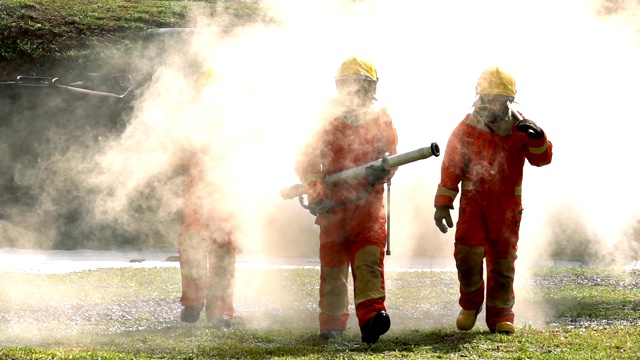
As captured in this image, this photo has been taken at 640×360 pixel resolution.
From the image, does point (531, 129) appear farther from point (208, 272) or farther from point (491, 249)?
point (208, 272)

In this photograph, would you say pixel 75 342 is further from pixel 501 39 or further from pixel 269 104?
pixel 501 39

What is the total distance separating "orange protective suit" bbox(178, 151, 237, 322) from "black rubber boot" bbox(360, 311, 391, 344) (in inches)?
75.6

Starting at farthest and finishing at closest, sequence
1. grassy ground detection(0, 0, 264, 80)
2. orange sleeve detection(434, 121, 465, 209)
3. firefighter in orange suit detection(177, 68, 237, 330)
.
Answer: grassy ground detection(0, 0, 264, 80)
firefighter in orange suit detection(177, 68, 237, 330)
orange sleeve detection(434, 121, 465, 209)

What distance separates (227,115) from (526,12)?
18.0 feet

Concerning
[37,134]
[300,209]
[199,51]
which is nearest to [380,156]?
[300,209]

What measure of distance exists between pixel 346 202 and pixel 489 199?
42.0 inches

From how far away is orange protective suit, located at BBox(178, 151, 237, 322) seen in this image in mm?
8953

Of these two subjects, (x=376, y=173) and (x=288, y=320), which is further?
(x=288, y=320)

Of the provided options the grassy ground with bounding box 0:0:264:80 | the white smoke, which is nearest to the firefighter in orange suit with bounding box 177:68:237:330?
the white smoke

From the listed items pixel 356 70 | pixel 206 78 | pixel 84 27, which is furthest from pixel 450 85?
pixel 84 27

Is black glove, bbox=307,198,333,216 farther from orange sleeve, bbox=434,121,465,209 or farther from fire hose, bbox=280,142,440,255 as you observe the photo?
orange sleeve, bbox=434,121,465,209

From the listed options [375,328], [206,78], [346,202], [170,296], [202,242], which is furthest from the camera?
[170,296]

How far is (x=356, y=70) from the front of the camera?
7.98 meters

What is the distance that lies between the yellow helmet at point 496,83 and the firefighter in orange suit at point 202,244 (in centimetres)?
254
